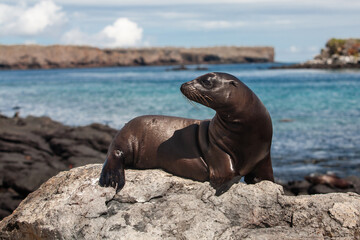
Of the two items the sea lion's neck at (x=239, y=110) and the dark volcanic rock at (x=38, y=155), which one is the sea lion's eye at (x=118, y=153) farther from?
the dark volcanic rock at (x=38, y=155)

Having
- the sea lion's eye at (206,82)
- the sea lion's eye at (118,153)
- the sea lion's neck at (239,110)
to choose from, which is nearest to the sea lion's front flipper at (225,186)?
the sea lion's neck at (239,110)

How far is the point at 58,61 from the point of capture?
120 meters

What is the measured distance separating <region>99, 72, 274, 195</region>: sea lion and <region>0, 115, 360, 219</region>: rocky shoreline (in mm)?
4150

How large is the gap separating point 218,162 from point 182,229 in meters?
0.73

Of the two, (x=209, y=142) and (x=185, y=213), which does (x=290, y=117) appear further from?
(x=185, y=213)

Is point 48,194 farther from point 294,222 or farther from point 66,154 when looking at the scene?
point 66,154

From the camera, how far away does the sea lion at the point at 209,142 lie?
4340 millimetres

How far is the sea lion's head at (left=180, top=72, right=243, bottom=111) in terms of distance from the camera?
4305 mm

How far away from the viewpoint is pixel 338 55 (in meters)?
72.1

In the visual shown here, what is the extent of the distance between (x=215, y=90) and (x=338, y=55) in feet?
237

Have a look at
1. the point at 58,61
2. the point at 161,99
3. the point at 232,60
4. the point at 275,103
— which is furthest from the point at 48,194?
the point at 232,60

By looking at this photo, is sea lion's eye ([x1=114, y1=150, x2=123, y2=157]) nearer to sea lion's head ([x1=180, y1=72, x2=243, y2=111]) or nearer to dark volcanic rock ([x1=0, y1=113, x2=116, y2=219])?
sea lion's head ([x1=180, y1=72, x2=243, y2=111])

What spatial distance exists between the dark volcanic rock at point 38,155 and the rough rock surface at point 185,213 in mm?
4177

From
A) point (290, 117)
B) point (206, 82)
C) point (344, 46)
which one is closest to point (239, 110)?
point (206, 82)
